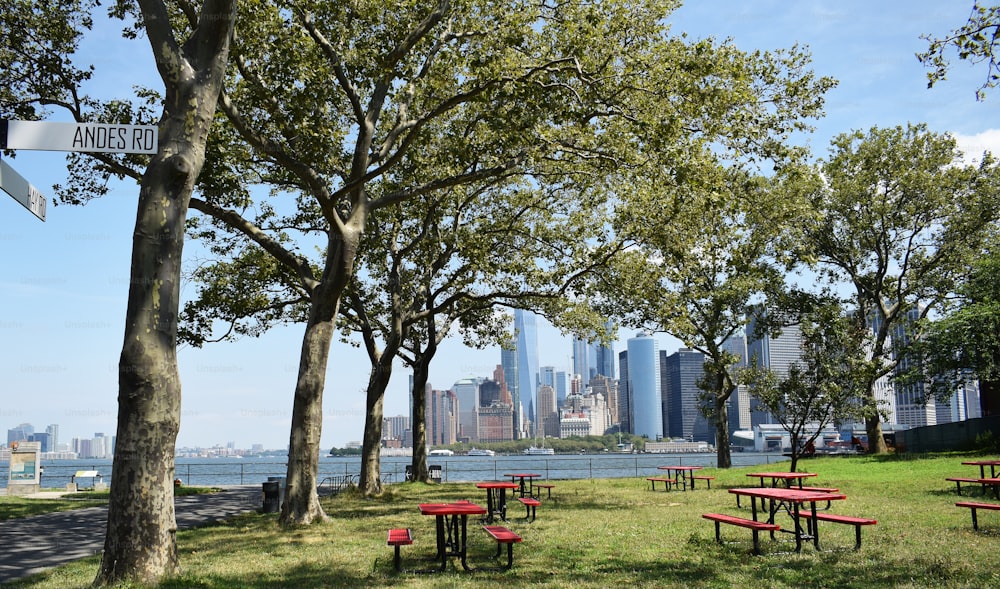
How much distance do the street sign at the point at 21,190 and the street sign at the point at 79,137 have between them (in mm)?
313

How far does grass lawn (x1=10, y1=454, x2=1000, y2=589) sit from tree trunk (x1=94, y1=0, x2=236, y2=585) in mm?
766

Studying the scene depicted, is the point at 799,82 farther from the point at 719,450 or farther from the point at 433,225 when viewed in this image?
the point at 719,450

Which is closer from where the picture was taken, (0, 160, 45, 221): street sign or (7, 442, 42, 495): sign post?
(0, 160, 45, 221): street sign

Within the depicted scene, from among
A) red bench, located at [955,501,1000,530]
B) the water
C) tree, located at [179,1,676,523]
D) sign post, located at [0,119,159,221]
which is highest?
tree, located at [179,1,676,523]

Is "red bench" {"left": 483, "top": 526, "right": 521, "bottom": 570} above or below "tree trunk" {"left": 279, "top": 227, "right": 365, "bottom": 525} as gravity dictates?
below

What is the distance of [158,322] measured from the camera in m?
8.48

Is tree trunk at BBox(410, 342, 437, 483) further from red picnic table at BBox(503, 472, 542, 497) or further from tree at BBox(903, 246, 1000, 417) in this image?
tree at BBox(903, 246, 1000, 417)

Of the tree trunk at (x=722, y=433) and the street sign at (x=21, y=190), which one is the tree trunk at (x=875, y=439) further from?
the street sign at (x=21, y=190)

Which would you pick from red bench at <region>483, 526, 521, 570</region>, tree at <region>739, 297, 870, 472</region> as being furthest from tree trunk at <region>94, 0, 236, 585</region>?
tree at <region>739, 297, 870, 472</region>

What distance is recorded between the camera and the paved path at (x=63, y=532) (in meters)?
11.4

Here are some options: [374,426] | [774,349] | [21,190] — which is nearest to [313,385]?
[374,426]

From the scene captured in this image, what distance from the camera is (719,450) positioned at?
1465 inches

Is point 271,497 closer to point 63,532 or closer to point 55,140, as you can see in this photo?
point 63,532

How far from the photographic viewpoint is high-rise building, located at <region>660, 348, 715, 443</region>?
15700 cm
